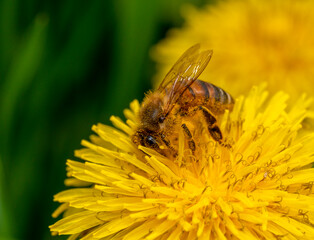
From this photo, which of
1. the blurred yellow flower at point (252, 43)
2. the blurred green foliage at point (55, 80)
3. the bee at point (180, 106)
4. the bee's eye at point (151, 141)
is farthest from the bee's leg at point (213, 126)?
the blurred green foliage at point (55, 80)

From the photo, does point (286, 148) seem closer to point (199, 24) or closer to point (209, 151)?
point (209, 151)

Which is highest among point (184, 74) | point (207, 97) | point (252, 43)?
point (252, 43)

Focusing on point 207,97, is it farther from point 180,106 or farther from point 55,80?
point 55,80

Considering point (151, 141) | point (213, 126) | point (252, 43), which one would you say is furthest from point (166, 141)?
point (252, 43)

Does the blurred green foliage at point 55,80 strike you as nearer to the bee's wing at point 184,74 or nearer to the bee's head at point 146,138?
the bee's wing at point 184,74

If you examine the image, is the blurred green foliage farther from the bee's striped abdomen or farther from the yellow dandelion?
the bee's striped abdomen
